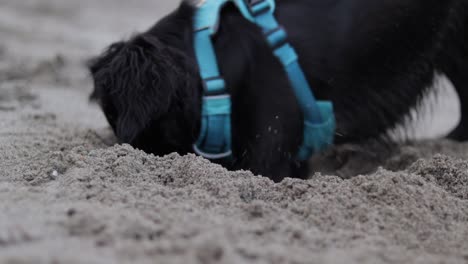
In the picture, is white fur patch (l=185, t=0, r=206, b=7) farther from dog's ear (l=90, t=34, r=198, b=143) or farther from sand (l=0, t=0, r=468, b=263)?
sand (l=0, t=0, r=468, b=263)

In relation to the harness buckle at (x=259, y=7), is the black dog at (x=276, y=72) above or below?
below

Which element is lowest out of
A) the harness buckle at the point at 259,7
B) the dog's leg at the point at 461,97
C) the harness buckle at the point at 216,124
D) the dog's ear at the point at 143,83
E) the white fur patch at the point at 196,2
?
the dog's leg at the point at 461,97

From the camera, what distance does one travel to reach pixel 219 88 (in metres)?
1.81

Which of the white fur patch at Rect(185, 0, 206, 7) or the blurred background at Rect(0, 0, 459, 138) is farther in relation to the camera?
A: the blurred background at Rect(0, 0, 459, 138)

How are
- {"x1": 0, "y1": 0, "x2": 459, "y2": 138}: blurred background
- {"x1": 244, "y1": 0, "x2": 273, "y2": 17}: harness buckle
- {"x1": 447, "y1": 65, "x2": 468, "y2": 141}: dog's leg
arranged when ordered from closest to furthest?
{"x1": 244, "y1": 0, "x2": 273, "y2": 17}: harness buckle
{"x1": 447, "y1": 65, "x2": 468, "y2": 141}: dog's leg
{"x1": 0, "y1": 0, "x2": 459, "y2": 138}: blurred background

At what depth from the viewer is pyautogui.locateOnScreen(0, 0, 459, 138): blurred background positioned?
2.51 metres

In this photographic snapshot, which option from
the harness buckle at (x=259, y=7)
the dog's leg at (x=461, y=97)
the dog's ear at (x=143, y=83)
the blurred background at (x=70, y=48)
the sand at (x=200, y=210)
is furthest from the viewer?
the blurred background at (x=70, y=48)

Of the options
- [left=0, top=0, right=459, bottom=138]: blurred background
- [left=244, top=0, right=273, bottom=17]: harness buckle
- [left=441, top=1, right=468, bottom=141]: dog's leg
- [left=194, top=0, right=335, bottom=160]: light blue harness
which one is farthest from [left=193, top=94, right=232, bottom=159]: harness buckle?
[left=441, top=1, right=468, bottom=141]: dog's leg

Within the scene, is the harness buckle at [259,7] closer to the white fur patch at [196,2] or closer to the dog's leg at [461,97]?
the white fur patch at [196,2]

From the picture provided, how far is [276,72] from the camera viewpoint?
1878 millimetres

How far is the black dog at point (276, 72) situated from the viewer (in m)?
1.81

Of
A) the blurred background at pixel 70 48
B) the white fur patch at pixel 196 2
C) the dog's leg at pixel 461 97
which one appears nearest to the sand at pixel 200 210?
the white fur patch at pixel 196 2

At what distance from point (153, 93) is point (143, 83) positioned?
0.15ft

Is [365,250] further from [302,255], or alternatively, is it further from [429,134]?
[429,134]
